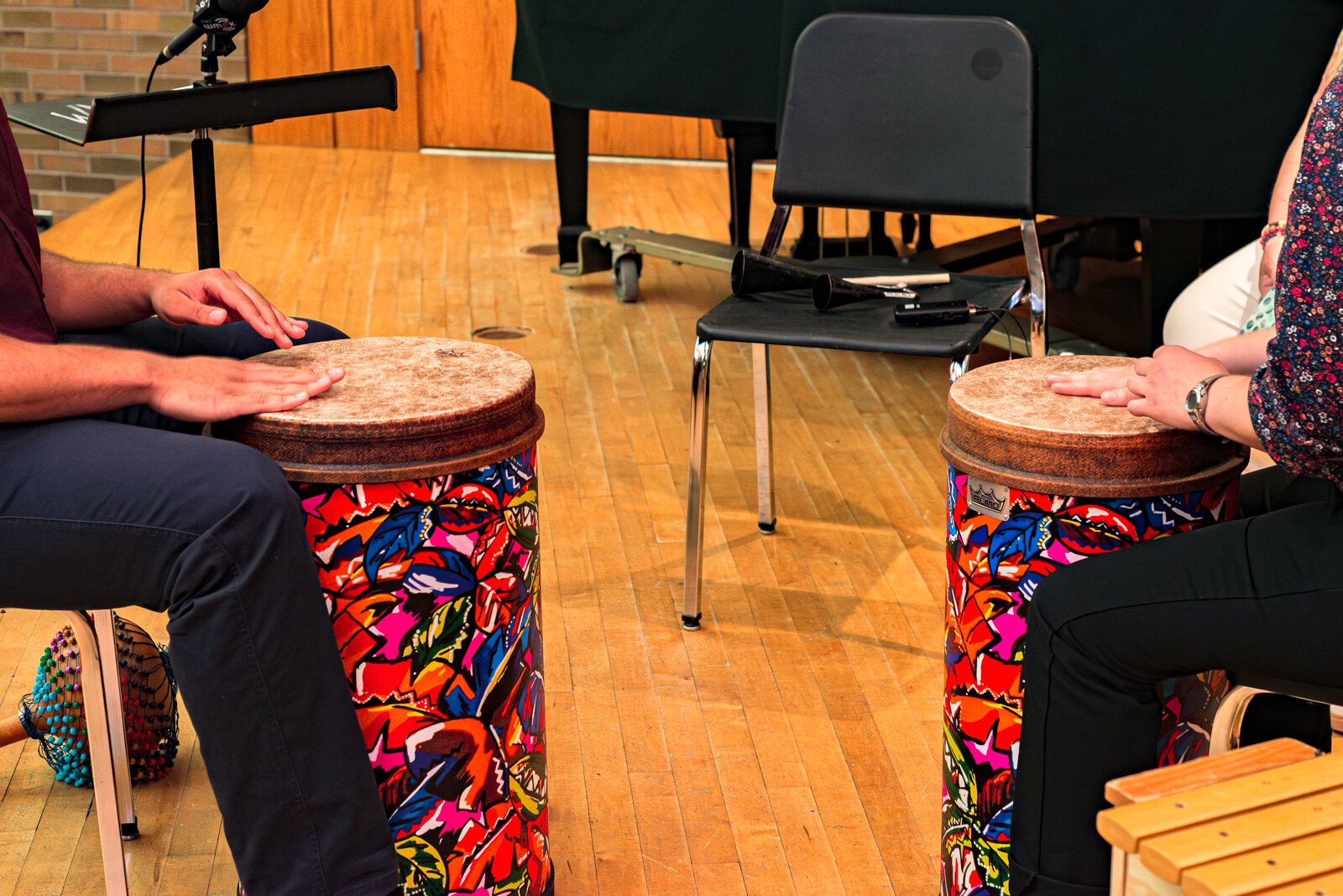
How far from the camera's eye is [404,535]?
1.26 meters

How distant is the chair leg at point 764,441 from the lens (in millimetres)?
2336

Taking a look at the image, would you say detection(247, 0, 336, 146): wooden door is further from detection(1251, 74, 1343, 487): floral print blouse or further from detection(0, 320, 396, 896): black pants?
detection(1251, 74, 1343, 487): floral print blouse

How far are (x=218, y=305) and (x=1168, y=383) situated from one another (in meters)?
0.98

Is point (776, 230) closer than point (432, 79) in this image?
Yes

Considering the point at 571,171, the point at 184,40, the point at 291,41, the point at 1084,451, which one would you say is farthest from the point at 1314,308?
the point at 291,41

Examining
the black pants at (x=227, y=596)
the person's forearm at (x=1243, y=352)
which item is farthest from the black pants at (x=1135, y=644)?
the black pants at (x=227, y=596)

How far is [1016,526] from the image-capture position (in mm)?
1319

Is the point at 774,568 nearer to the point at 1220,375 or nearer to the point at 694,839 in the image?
the point at 694,839

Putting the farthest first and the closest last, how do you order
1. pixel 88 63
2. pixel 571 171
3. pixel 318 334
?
pixel 88 63 → pixel 571 171 → pixel 318 334

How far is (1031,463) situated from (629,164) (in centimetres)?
479

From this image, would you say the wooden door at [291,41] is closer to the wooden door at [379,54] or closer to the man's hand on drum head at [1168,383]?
the wooden door at [379,54]

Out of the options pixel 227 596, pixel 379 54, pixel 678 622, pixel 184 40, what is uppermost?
pixel 379 54

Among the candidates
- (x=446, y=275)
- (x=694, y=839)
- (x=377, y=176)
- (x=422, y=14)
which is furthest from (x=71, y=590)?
(x=422, y=14)

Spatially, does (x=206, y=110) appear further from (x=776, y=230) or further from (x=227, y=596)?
(x=776, y=230)
